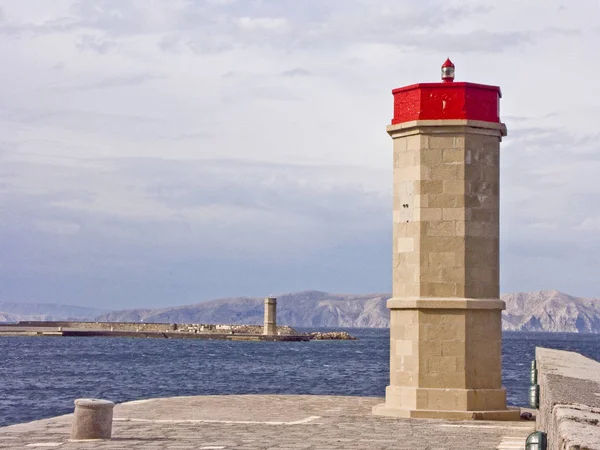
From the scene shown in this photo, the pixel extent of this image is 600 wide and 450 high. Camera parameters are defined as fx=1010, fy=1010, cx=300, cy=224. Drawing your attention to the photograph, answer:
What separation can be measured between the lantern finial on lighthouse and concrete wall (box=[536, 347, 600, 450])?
7.40m

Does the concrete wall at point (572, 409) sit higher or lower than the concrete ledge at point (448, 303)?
lower

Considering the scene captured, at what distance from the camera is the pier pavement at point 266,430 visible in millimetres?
12094

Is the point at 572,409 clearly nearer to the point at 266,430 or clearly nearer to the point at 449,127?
the point at 266,430

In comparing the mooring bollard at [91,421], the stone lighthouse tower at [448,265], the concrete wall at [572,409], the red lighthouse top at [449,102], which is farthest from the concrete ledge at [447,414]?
the concrete wall at [572,409]

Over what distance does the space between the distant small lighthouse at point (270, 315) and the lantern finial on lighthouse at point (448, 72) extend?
10572cm

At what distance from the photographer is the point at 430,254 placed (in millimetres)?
16578

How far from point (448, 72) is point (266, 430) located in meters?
7.03

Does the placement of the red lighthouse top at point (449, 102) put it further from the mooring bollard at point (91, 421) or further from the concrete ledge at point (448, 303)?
the mooring bollard at point (91, 421)

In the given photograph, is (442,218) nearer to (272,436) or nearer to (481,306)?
(481,306)

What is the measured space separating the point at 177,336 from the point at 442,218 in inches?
5395

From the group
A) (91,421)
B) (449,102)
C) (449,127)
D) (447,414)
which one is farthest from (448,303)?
(91,421)

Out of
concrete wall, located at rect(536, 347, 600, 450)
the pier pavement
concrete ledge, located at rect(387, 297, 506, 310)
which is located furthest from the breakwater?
concrete wall, located at rect(536, 347, 600, 450)

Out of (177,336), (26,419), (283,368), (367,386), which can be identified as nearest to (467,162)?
(26,419)

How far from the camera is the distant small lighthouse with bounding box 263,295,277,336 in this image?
408 ft
